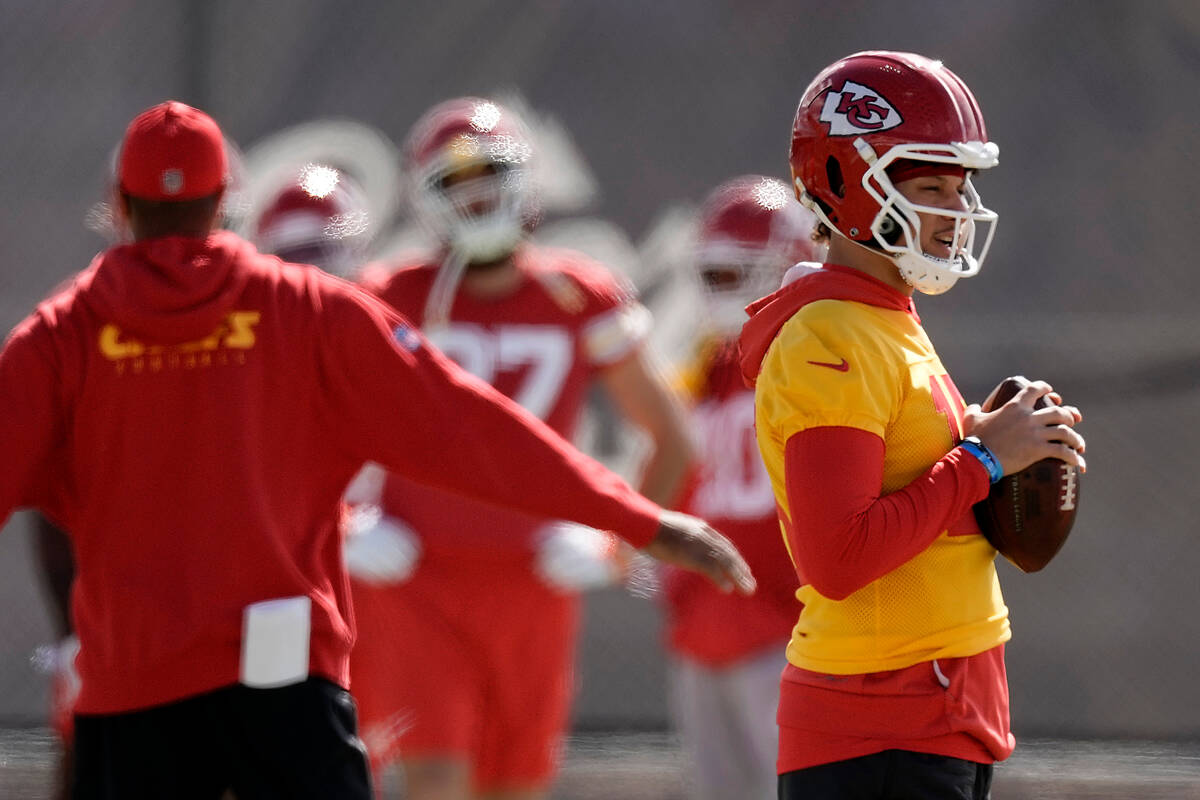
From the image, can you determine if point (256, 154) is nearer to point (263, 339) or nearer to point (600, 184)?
point (600, 184)

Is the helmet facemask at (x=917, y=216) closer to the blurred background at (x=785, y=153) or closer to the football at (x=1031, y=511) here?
the football at (x=1031, y=511)

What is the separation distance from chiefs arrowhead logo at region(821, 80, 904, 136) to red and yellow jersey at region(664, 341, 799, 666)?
1.49m

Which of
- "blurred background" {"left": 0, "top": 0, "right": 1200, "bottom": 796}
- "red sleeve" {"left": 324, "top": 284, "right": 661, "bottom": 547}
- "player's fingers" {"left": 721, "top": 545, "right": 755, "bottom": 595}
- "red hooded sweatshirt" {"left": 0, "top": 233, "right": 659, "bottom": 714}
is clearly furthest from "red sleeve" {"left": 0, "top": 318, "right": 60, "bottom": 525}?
"blurred background" {"left": 0, "top": 0, "right": 1200, "bottom": 796}

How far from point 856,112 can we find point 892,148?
0.29 feet

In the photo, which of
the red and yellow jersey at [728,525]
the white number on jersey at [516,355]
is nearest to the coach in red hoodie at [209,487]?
the red and yellow jersey at [728,525]

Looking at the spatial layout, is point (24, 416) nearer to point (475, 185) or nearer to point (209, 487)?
point (209, 487)

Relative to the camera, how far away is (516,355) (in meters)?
4.36

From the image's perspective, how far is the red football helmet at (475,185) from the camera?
439cm

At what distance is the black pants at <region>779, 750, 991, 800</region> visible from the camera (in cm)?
256

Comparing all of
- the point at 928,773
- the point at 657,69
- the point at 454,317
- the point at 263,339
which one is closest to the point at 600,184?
the point at 657,69

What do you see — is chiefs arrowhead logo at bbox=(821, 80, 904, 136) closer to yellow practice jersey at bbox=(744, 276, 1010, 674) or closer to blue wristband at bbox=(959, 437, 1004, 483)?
yellow practice jersey at bbox=(744, 276, 1010, 674)

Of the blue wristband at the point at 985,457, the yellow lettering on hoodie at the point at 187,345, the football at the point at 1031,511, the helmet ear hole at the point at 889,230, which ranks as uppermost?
the helmet ear hole at the point at 889,230

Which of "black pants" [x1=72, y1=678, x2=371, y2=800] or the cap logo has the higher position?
the cap logo

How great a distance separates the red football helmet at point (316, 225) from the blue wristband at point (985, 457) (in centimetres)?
260
